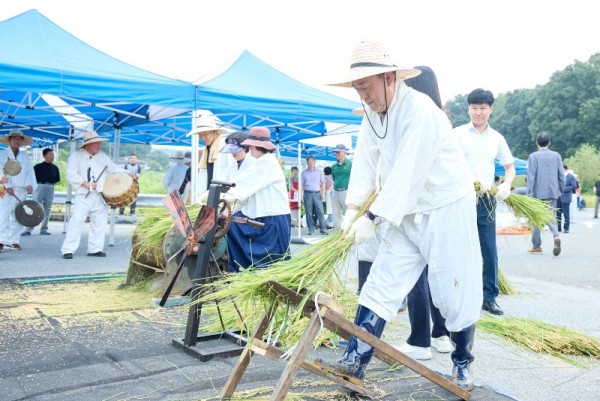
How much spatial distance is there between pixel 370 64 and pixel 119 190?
5808 mm

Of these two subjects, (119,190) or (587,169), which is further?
(587,169)

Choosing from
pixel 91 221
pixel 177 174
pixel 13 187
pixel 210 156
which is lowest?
pixel 91 221

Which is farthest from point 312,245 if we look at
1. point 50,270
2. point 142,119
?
point 142,119

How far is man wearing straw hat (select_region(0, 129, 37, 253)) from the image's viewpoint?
852 cm

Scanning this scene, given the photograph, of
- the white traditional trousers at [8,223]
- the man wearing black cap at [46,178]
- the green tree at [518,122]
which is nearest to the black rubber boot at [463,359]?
the white traditional trousers at [8,223]

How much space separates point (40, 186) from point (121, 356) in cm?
832

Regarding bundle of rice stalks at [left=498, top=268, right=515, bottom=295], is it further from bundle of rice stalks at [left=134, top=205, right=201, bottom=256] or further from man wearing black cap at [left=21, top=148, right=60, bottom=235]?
man wearing black cap at [left=21, top=148, right=60, bottom=235]

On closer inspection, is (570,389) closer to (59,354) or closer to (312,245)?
(312,245)

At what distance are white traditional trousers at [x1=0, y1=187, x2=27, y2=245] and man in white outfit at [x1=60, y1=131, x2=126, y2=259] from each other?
1.46 m

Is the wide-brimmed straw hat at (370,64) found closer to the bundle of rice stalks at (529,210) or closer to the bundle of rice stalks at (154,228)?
the bundle of rice stalks at (529,210)

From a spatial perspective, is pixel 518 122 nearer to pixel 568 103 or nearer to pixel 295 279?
pixel 568 103

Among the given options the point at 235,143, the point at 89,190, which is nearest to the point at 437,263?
the point at 235,143

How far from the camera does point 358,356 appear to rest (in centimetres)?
254

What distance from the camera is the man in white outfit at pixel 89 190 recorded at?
25.1ft
